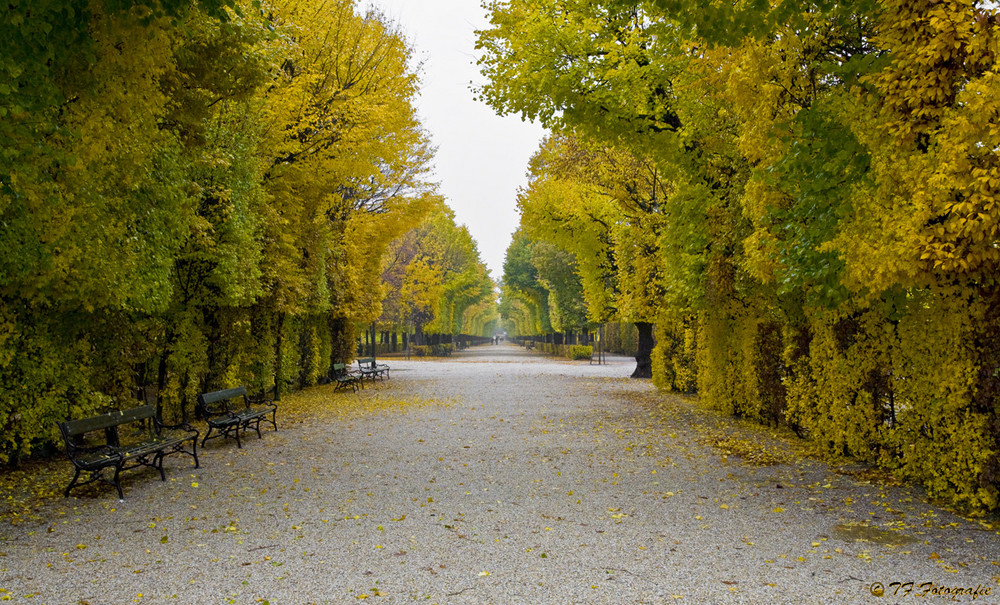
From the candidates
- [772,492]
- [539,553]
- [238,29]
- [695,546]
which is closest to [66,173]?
[238,29]

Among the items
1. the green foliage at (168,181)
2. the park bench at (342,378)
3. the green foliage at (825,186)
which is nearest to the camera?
the green foliage at (825,186)

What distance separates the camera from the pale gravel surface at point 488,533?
3932mm

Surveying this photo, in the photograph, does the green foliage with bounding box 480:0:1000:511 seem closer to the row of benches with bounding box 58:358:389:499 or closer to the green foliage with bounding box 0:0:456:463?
the green foliage with bounding box 0:0:456:463

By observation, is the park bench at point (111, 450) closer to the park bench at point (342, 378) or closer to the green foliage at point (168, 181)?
the green foliage at point (168, 181)

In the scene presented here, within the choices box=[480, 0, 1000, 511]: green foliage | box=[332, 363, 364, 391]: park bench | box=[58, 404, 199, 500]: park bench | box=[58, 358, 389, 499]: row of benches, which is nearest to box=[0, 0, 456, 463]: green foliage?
box=[58, 358, 389, 499]: row of benches

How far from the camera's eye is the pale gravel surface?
3932mm

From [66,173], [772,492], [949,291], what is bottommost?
[772,492]

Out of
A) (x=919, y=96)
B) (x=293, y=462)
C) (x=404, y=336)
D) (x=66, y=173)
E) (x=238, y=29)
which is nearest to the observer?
(x=919, y=96)

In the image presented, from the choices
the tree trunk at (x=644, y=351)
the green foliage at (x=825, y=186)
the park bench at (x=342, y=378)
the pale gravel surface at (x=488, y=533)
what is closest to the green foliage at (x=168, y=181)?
the park bench at (x=342, y=378)

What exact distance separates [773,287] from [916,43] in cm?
435

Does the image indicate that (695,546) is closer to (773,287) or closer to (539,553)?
(539,553)

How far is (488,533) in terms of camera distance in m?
5.06

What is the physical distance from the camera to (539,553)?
4.56 meters

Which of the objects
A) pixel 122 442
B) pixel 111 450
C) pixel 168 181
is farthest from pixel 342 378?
pixel 111 450
